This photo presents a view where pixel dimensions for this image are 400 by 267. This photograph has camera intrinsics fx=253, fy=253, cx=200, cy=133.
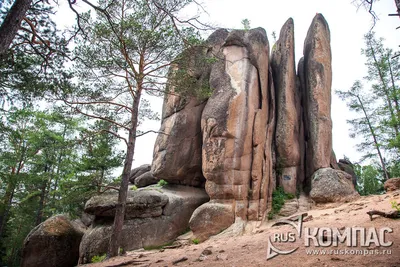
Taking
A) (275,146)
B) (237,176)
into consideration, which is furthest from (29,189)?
(275,146)

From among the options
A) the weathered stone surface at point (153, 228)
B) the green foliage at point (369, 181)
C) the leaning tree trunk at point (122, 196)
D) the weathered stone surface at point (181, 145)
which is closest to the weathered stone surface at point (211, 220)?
the weathered stone surface at point (153, 228)

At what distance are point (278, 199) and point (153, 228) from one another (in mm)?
6525

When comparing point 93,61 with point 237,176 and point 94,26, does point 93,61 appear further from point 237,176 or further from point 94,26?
point 237,176

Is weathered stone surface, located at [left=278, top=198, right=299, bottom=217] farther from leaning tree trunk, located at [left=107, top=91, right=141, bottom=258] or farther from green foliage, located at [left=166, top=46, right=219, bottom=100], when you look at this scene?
leaning tree trunk, located at [left=107, top=91, right=141, bottom=258]

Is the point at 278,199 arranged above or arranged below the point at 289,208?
above

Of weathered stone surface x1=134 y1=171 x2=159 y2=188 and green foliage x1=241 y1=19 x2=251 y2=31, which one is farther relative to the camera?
weathered stone surface x1=134 y1=171 x2=159 y2=188

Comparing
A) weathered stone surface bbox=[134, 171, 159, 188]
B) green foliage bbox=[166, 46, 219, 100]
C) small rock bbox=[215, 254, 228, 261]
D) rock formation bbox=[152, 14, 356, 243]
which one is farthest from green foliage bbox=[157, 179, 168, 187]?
small rock bbox=[215, 254, 228, 261]

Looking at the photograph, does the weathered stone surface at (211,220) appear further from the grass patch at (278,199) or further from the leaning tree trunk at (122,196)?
the leaning tree trunk at (122,196)

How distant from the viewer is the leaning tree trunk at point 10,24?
457cm

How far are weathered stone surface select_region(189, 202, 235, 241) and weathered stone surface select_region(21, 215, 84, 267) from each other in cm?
647

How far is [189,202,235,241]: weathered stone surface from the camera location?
36.3 ft

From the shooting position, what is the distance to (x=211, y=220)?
36.8 feet

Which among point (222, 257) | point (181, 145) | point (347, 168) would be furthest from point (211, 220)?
point (347, 168)

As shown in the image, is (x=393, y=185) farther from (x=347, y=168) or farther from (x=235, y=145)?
(x=347, y=168)
